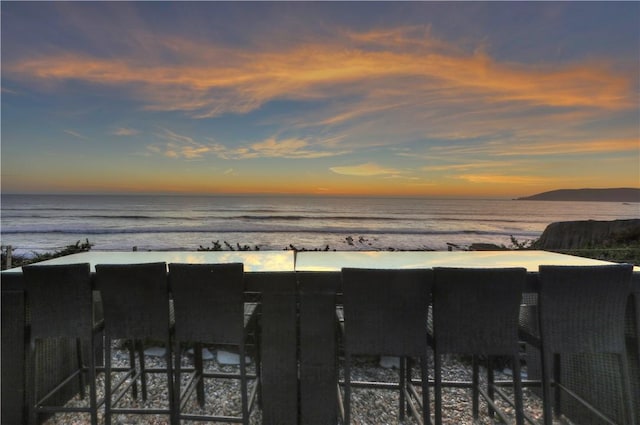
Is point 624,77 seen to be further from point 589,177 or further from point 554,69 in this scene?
point 589,177

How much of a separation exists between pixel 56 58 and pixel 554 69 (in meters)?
8.58

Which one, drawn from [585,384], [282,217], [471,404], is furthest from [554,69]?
[282,217]

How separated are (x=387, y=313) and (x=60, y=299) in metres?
1.67

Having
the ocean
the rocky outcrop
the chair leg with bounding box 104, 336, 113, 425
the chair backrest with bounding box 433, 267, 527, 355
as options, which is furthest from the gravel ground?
the ocean

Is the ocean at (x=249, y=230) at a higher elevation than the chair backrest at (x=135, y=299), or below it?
below

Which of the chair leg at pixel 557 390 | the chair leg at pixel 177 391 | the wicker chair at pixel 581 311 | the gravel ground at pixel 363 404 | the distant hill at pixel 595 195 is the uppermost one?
the distant hill at pixel 595 195

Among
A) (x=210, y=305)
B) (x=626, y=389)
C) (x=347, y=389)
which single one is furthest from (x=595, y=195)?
(x=210, y=305)

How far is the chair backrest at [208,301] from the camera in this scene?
1449 mm

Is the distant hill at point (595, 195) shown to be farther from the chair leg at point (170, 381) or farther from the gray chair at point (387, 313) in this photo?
the chair leg at point (170, 381)

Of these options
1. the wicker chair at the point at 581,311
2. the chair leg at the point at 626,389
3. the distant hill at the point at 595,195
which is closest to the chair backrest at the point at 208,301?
the wicker chair at the point at 581,311

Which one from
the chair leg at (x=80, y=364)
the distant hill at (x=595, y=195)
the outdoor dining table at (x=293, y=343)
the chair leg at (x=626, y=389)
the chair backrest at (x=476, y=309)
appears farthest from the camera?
the distant hill at (x=595, y=195)

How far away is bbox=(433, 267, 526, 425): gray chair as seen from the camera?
1380 mm

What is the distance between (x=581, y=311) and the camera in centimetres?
143

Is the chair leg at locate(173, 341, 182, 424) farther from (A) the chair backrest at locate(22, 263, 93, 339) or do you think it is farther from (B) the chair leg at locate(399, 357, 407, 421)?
(B) the chair leg at locate(399, 357, 407, 421)
